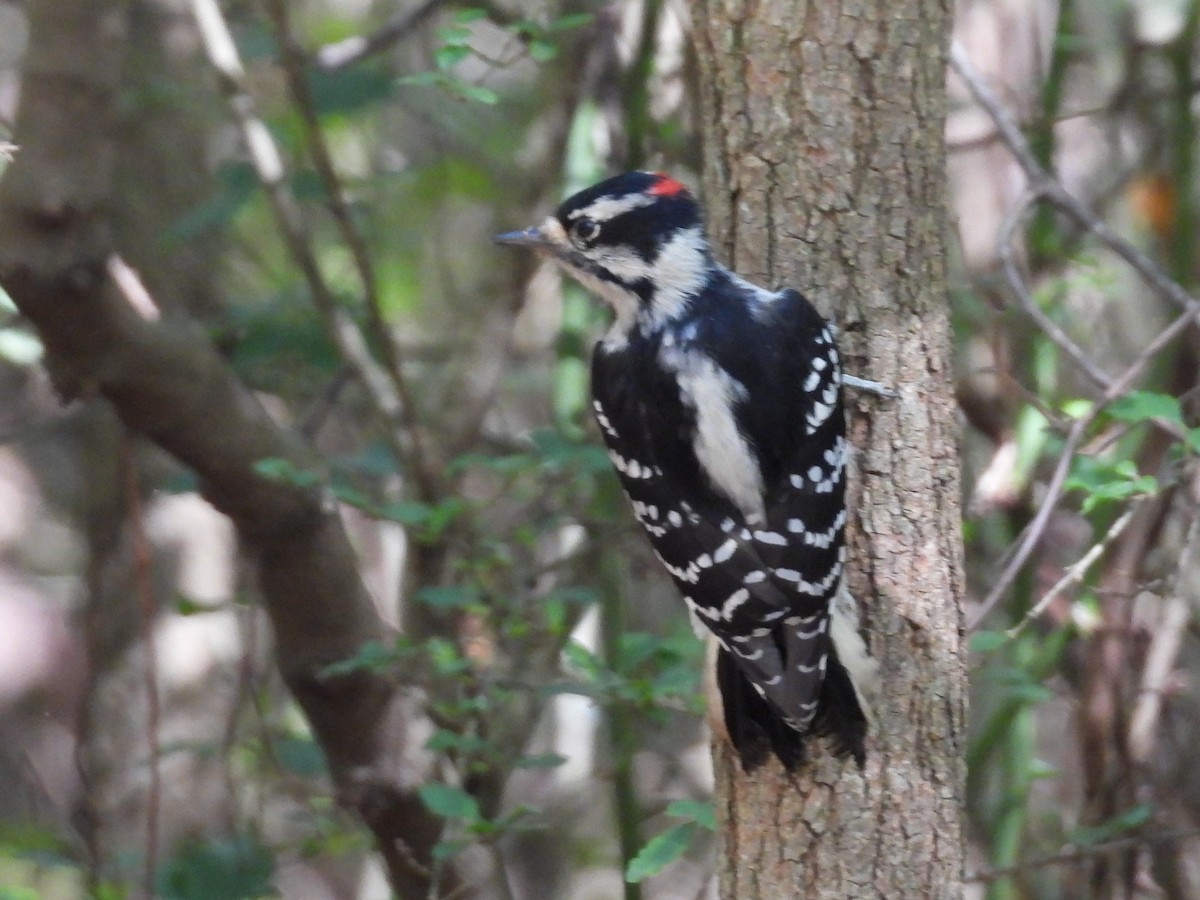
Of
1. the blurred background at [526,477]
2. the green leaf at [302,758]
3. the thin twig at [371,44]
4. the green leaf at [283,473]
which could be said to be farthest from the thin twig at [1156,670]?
the thin twig at [371,44]

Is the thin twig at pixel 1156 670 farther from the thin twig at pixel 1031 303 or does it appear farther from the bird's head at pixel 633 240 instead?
the bird's head at pixel 633 240

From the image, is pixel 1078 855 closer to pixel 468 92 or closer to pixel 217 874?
pixel 217 874

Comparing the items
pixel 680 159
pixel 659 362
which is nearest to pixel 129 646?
pixel 680 159

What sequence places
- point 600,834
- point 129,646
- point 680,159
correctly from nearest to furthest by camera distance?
point 680,159, point 129,646, point 600,834

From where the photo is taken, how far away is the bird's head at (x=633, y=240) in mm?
2740

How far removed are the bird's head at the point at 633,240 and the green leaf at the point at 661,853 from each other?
3.03 ft

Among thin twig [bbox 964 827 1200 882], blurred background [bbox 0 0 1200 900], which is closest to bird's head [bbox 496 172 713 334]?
blurred background [bbox 0 0 1200 900]

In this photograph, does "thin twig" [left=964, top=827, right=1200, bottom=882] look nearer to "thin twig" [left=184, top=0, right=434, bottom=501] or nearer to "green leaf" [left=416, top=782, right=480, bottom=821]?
"green leaf" [left=416, top=782, right=480, bottom=821]

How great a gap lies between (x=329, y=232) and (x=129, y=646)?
1679 mm

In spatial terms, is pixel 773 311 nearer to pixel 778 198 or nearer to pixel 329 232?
pixel 778 198

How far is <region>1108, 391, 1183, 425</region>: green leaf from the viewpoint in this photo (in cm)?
252

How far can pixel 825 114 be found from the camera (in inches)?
96.0

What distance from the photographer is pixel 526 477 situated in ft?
12.8

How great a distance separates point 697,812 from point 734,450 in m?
0.63
